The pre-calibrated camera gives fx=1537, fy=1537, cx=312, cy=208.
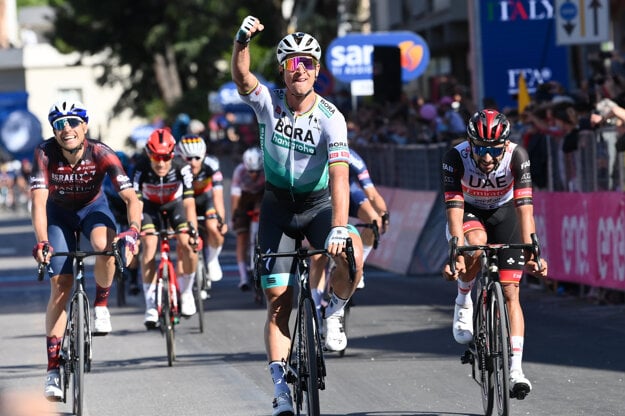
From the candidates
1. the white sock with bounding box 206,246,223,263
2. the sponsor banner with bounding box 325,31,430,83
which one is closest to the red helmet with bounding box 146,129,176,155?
the white sock with bounding box 206,246,223,263

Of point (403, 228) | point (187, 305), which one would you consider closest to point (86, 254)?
point (187, 305)

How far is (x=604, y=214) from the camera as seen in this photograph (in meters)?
15.1

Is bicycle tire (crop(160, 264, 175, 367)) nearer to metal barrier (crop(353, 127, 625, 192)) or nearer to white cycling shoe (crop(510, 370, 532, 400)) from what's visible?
white cycling shoe (crop(510, 370, 532, 400))

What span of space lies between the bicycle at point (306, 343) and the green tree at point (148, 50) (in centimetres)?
4194

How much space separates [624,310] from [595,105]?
8.62 feet

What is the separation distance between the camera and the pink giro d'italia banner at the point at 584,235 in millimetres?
14805

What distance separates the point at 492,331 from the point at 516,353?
0.30 m

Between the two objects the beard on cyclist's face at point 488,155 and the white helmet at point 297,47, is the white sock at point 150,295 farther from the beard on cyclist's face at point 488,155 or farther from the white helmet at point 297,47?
the white helmet at point 297,47

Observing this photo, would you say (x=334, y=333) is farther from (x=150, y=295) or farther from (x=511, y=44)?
(x=511, y=44)

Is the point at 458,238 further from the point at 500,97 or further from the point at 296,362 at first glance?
the point at 500,97

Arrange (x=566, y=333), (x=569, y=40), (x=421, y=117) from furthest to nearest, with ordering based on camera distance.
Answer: (x=421, y=117) → (x=569, y=40) → (x=566, y=333)

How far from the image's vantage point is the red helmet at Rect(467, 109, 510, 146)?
882 centimetres

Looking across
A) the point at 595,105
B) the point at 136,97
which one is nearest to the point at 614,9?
the point at 595,105

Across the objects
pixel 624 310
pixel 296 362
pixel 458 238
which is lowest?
pixel 624 310
